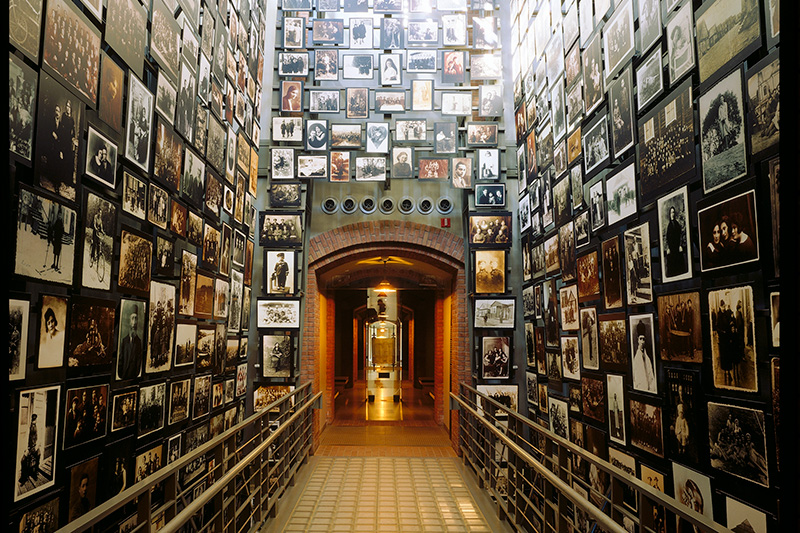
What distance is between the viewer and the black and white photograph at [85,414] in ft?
9.28

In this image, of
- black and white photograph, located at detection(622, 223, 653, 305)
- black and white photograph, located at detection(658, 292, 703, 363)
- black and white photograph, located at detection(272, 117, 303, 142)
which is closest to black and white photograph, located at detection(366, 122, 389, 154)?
black and white photograph, located at detection(272, 117, 303, 142)

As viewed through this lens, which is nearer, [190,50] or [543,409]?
[190,50]

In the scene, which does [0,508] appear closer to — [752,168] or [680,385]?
[752,168]

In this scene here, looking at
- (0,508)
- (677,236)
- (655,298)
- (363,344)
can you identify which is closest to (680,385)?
(655,298)

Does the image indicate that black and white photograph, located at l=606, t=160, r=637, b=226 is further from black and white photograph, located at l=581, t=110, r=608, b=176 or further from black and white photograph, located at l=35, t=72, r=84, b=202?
black and white photograph, located at l=35, t=72, r=84, b=202

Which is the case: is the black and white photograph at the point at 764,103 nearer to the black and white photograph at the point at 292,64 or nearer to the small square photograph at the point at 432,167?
the small square photograph at the point at 432,167

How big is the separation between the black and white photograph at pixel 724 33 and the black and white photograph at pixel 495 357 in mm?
5390

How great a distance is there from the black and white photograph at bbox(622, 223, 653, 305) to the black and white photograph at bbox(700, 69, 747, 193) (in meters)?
0.80

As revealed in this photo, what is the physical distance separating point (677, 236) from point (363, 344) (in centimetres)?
1631

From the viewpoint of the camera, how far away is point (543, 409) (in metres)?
6.56

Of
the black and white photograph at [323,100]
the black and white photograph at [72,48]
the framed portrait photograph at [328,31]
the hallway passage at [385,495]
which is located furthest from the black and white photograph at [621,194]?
the framed portrait photograph at [328,31]

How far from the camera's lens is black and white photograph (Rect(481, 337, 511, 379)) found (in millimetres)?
7934

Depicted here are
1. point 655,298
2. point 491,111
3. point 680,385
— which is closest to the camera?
point 680,385

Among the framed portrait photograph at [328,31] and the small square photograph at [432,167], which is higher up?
the framed portrait photograph at [328,31]
